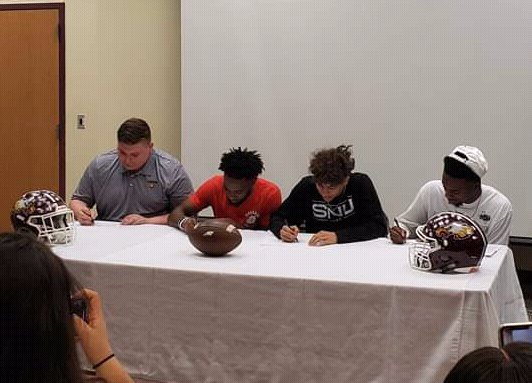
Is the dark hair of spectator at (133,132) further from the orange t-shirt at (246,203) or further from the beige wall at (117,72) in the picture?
the beige wall at (117,72)

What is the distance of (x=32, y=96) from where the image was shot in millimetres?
5797

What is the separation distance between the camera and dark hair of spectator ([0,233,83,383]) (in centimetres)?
103

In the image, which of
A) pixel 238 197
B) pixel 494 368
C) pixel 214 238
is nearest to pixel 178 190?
pixel 238 197

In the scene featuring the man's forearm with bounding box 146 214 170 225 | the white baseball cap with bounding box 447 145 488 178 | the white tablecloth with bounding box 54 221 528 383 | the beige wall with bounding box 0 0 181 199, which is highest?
the beige wall with bounding box 0 0 181 199

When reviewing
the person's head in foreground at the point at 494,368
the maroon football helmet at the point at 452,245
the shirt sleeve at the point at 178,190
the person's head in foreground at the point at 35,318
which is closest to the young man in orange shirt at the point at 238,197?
the shirt sleeve at the point at 178,190

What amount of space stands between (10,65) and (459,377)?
5.49 metres

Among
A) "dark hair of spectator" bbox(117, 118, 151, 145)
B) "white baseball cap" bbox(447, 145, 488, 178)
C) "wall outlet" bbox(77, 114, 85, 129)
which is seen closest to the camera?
"white baseball cap" bbox(447, 145, 488, 178)

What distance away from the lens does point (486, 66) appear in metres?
4.59

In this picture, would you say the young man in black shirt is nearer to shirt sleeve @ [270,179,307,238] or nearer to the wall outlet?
shirt sleeve @ [270,179,307,238]

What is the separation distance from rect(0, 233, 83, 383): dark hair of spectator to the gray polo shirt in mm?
2700

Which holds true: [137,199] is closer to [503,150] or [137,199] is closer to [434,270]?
[434,270]

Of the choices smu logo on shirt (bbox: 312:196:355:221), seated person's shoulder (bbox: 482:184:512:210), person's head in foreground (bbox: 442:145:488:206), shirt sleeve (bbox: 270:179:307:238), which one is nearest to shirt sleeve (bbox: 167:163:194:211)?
shirt sleeve (bbox: 270:179:307:238)

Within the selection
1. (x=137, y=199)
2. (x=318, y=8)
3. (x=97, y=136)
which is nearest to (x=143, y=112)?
(x=97, y=136)

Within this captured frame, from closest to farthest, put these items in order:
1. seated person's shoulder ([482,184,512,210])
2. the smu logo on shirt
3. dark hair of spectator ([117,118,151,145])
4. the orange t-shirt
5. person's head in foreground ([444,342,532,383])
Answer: person's head in foreground ([444,342,532,383]) < seated person's shoulder ([482,184,512,210]) < the smu logo on shirt < the orange t-shirt < dark hair of spectator ([117,118,151,145])
